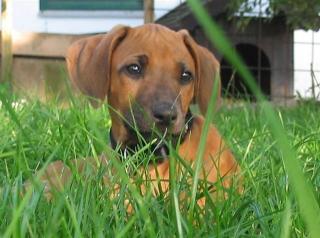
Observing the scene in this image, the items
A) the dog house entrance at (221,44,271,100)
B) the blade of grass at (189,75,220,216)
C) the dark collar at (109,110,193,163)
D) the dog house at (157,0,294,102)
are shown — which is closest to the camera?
the blade of grass at (189,75,220,216)

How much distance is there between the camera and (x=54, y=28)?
8492mm

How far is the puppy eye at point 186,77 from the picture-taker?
9.04 ft

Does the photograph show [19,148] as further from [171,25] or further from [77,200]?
[171,25]

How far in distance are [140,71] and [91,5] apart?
5799mm

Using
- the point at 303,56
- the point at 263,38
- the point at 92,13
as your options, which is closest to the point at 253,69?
the point at 263,38

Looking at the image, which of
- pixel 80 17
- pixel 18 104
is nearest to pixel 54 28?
pixel 80 17

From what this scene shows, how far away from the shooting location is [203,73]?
2898mm

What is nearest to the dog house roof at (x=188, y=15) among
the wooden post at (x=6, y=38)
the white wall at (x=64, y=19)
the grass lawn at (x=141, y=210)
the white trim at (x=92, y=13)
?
the white trim at (x=92, y=13)

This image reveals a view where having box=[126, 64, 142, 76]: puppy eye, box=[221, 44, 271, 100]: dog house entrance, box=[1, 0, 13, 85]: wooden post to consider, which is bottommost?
box=[221, 44, 271, 100]: dog house entrance

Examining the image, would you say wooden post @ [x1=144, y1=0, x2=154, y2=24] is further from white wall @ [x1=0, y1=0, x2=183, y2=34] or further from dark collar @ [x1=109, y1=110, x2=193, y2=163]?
dark collar @ [x1=109, y1=110, x2=193, y2=163]

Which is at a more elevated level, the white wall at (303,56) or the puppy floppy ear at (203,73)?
the puppy floppy ear at (203,73)

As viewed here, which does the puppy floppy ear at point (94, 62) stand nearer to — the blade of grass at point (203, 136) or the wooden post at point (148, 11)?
the blade of grass at point (203, 136)

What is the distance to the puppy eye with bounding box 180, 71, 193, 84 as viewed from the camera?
9.04 feet

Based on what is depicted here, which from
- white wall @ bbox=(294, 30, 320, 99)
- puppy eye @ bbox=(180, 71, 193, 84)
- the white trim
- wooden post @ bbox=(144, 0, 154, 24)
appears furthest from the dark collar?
the white trim
